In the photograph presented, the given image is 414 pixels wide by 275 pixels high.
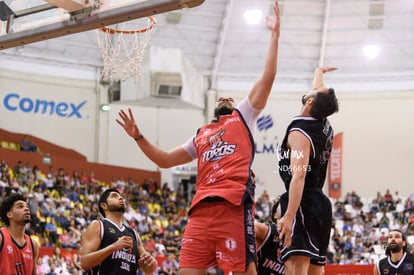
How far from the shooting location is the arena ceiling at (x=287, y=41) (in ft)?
90.0

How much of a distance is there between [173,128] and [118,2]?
22.6 metres

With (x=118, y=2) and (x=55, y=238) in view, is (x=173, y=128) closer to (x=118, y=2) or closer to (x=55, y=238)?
(x=55, y=238)

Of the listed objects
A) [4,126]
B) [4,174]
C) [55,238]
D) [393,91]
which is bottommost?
[55,238]

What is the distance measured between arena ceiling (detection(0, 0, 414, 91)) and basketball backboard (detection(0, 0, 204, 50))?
19360mm

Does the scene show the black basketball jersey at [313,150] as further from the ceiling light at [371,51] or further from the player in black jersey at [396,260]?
the ceiling light at [371,51]

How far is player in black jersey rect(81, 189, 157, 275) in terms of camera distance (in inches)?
284

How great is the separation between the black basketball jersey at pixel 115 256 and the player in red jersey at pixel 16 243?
734mm

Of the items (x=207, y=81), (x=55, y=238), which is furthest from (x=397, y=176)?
(x=55, y=238)

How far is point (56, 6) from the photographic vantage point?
23.4 feet

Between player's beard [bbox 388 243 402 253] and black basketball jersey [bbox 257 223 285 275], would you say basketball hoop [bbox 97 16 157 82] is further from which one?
black basketball jersey [bbox 257 223 285 275]

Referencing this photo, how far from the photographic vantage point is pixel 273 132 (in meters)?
29.5

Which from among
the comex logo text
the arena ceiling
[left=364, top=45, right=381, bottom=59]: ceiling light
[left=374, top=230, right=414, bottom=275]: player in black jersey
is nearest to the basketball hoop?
[left=374, top=230, right=414, bottom=275]: player in black jersey

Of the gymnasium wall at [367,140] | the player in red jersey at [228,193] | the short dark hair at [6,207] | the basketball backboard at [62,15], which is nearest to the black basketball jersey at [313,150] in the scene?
the player in red jersey at [228,193]

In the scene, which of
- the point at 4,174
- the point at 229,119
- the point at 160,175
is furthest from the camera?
the point at 160,175
